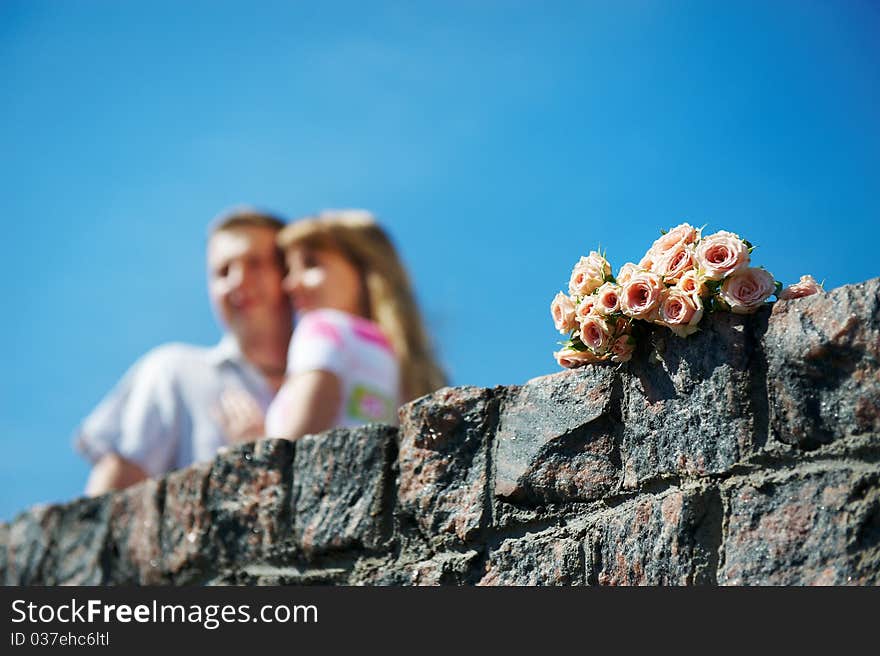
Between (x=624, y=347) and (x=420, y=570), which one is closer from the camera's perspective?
(x=624, y=347)

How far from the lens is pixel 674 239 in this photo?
2.84 m

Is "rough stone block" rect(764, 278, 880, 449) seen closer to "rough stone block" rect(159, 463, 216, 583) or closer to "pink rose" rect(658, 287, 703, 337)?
"pink rose" rect(658, 287, 703, 337)

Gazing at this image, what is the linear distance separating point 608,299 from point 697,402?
0.31m

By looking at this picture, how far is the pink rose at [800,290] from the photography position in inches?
108

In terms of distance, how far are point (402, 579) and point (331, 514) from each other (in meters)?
0.33

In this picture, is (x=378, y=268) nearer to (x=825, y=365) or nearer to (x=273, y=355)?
(x=273, y=355)

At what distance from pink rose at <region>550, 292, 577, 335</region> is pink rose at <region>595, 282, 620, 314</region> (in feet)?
0.36

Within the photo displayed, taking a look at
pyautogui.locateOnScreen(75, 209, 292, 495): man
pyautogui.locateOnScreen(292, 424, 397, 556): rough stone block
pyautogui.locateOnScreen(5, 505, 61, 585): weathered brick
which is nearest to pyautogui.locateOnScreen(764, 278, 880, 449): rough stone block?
pyautogui.locateOnScreen(292, 424, 397, 556): rough stone block

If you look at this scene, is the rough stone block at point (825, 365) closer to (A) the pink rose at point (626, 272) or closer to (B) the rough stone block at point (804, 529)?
(B) the rough stone block at point (804, 529)

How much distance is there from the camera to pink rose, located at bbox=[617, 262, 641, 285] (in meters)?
2.84

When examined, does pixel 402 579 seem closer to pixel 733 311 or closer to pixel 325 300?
pixel 733 311

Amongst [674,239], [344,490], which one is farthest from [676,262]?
[344,490]

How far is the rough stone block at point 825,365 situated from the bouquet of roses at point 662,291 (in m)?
0.11

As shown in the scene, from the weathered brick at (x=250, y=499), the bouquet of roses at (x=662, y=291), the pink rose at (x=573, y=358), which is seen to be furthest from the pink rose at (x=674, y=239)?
the weathered brick at (x=250, y=499)
